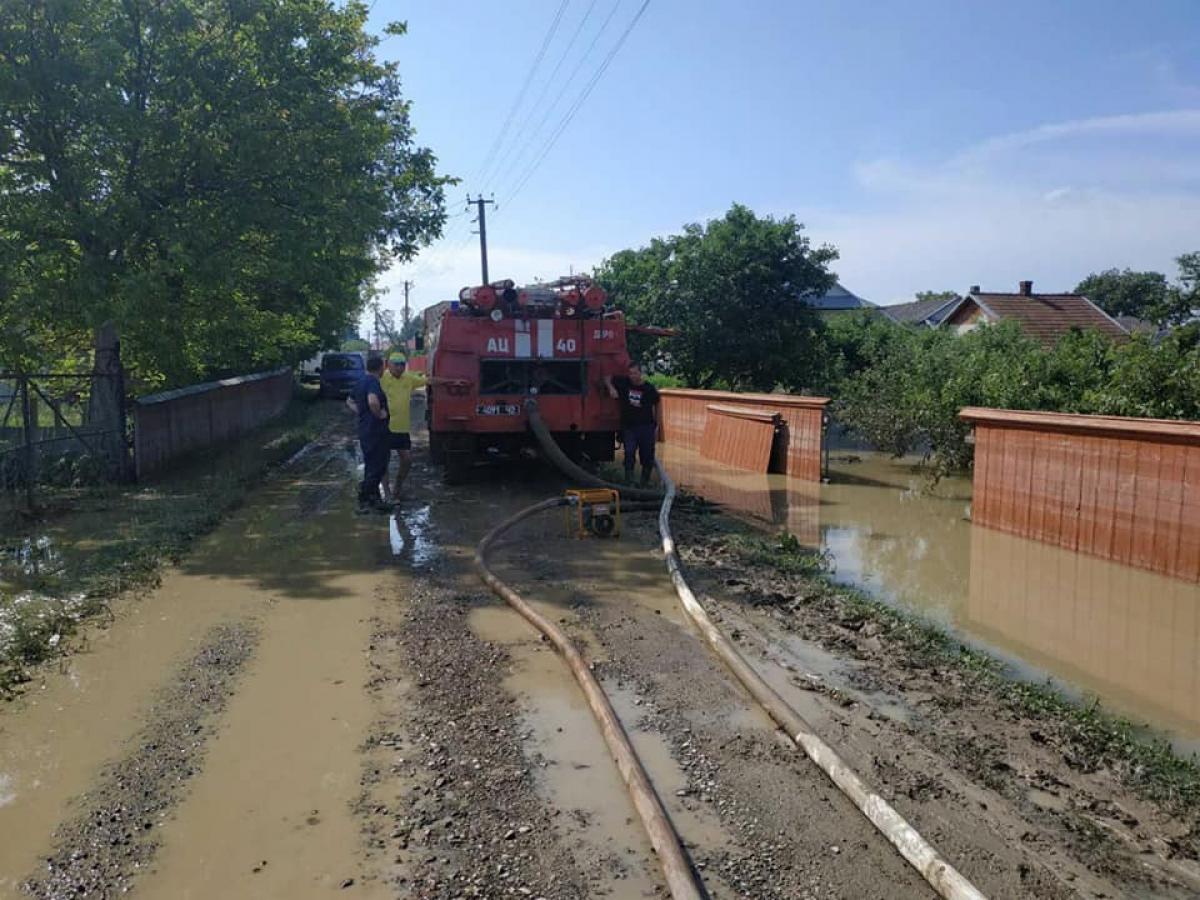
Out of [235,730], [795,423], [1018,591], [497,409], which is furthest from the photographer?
[795,423]

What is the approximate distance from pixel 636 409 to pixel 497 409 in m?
1.83

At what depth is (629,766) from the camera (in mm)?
4105

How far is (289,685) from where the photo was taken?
5438 mm

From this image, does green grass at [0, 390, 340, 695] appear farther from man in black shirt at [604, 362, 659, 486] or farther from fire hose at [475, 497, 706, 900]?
man in black shirt at [604, 362, 659, 486]

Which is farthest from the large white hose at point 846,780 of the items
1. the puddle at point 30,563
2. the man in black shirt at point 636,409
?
the man in black shirt at point 636,409

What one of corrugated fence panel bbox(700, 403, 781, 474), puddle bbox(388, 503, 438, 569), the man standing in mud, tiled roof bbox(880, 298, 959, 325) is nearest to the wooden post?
the man standing in mud

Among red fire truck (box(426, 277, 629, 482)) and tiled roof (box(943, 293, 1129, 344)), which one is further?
tiled roof (box(943, 293, 1129, 344))

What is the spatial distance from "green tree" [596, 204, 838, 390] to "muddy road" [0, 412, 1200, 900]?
15814mm

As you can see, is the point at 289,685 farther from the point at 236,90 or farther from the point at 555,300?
the point at 236,90

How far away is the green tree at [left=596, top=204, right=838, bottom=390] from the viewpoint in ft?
73.6

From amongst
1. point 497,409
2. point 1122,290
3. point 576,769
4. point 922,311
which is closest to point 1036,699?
point 576,769

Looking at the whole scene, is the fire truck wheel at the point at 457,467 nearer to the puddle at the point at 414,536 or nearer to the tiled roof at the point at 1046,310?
the puddle at the point at 414,536

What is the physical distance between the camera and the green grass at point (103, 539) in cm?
639

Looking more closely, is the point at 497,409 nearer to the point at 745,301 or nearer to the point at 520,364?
the point at 520,364
